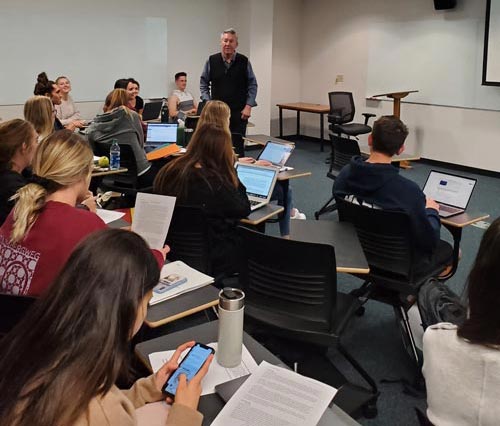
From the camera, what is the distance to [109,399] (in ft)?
3.59

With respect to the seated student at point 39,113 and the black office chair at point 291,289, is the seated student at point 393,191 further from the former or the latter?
the seated student at point 39,113

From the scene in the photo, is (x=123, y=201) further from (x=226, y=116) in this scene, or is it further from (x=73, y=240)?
(x=73, y=240)

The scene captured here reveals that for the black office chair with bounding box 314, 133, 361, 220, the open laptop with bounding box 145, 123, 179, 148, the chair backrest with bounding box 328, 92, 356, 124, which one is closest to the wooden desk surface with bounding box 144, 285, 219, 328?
the black office chair with bounding box 314, 133, 361, 220

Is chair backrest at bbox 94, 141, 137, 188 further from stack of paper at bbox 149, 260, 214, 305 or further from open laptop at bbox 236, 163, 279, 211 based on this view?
stack of paper at bbox 149, 260, 214, 305

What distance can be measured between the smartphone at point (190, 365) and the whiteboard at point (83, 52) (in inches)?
258

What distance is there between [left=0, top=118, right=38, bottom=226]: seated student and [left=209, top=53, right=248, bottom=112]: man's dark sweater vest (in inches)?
139

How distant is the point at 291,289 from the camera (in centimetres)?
221

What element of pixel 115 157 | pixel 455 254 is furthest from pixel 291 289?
pixel 115 157

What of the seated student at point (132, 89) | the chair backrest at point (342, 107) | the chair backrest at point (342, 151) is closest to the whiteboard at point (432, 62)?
the chair backrest at point (342, 107)

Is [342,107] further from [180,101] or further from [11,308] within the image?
[11,308]

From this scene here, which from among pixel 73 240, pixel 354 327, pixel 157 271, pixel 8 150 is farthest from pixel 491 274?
pixel 8 150

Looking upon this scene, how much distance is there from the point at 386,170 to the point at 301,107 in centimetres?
663

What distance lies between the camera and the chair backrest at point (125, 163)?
15.0 feet

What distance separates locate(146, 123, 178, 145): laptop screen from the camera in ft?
19.0
